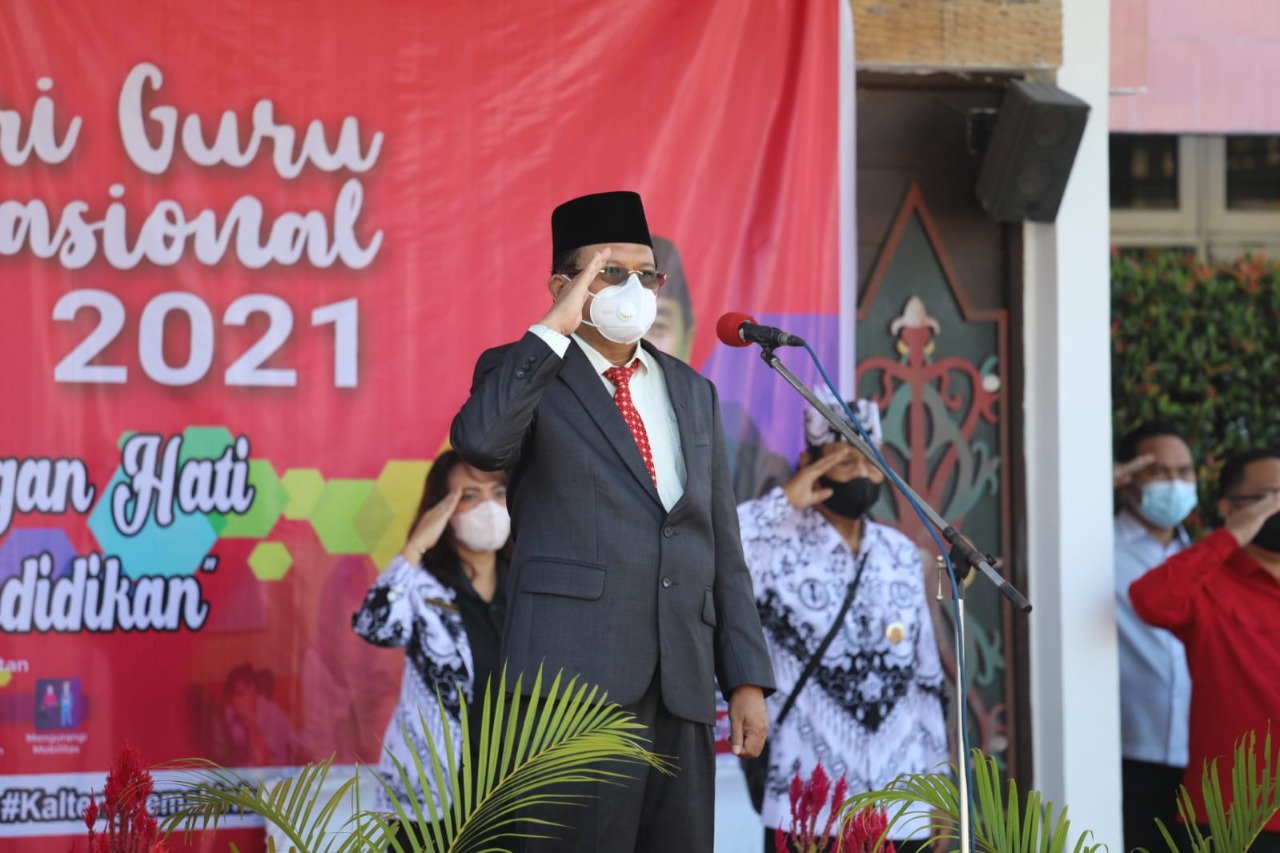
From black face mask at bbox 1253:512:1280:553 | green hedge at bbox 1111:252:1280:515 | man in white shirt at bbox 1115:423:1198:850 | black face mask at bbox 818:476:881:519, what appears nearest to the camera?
black face mask at bbox 818:476:881:519

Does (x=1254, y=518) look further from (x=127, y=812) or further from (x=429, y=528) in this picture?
(x=127, y=812)

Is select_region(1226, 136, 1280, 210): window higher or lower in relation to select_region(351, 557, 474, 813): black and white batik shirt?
higher

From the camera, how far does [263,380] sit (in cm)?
411

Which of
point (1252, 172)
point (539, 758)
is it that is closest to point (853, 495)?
point (539, 758)

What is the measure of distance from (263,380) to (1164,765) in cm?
297

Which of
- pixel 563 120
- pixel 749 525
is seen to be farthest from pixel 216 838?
pixel 563 120

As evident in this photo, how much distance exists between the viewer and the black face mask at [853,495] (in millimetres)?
4258

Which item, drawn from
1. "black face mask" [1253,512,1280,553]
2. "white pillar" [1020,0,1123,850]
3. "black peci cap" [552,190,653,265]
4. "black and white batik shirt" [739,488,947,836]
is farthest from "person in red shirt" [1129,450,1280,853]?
"black peci cap" [552,190,653,265]

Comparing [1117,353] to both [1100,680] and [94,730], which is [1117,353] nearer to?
[1100,680]

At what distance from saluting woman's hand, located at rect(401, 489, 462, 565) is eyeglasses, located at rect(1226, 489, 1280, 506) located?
7.47ft

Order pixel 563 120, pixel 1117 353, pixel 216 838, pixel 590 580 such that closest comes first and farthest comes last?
pixel 590 580 → pixel 216 838 → pixel 563 120 → pixel 1117 353

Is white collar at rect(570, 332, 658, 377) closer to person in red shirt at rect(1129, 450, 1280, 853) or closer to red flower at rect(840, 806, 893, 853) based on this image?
red flower at rect(840, 806, 893, 853)

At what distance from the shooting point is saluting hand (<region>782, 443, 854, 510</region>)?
166 inches

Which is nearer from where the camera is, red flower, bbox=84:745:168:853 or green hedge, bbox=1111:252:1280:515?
red flower, bbox=84:745:168:853
